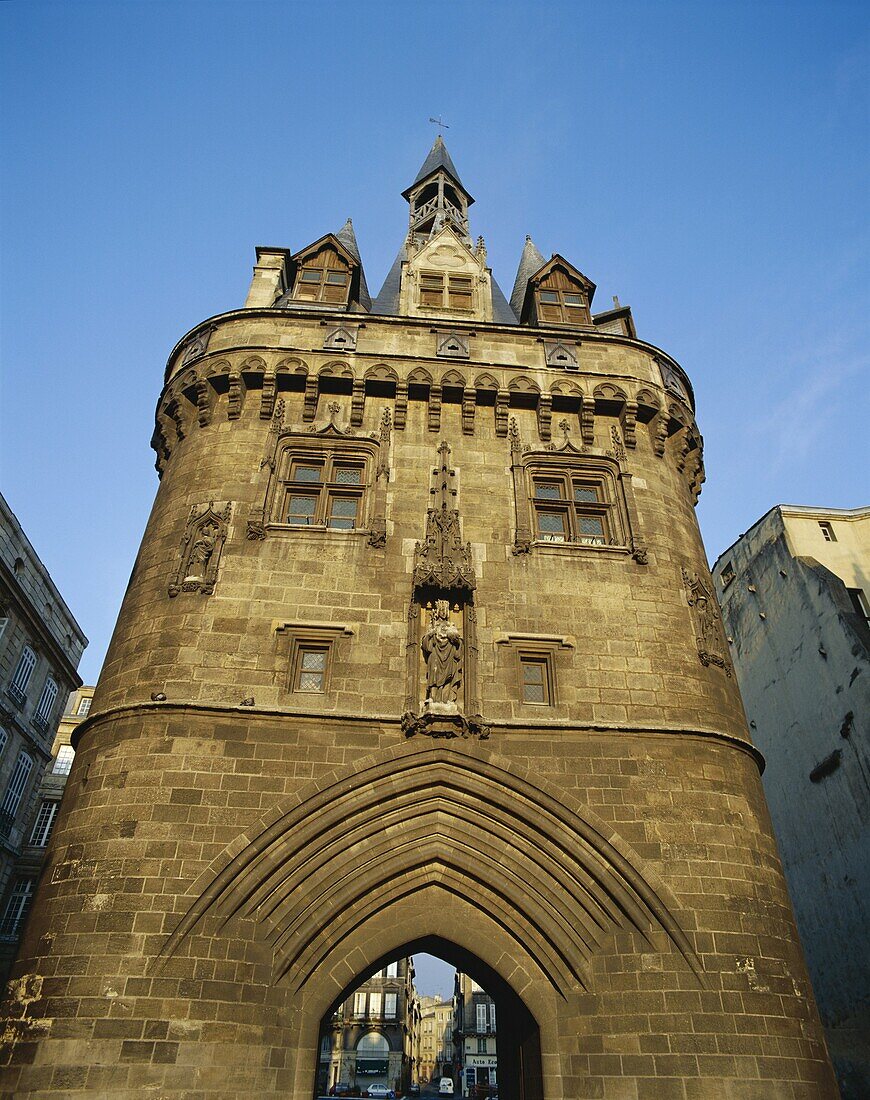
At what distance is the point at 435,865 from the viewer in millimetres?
9227

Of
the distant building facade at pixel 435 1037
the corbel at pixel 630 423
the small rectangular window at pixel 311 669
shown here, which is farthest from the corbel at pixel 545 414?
the distant building facade at pixel 435 1037

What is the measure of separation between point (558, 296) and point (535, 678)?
30.8ft

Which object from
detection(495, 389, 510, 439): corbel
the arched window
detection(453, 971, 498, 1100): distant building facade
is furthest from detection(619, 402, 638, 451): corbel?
detection(453, 971, 498, 1100): distant building facade

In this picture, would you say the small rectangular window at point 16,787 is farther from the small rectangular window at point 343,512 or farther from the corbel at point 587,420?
the corbel at point 587,420

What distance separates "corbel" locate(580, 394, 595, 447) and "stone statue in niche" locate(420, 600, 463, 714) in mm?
4765

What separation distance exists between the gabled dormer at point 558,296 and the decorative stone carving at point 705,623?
6647mm

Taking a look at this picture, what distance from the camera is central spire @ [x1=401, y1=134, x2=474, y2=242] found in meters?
22.0

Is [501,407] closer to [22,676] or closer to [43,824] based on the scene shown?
[22,676]

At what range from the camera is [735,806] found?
31.2 ft

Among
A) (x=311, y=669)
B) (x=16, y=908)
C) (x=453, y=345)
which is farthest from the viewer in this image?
(x=16, y=908)

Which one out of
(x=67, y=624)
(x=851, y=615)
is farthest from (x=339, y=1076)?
(x=851, y=615)

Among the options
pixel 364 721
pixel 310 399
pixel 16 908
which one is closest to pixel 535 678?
pixel 364 721

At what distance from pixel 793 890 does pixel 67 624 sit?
22651 millimetres

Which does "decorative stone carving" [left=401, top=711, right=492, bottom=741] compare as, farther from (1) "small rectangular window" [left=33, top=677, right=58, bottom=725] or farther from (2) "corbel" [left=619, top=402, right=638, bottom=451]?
(1) "small rectangular window" [left=33, top=677, right=58, bottom=725]
